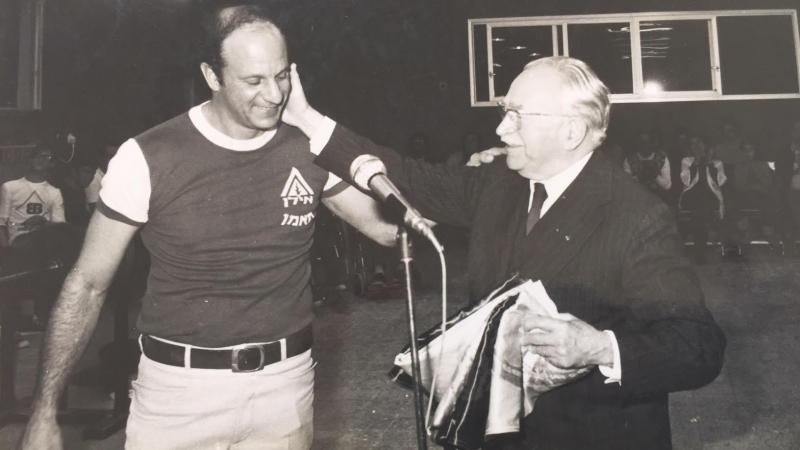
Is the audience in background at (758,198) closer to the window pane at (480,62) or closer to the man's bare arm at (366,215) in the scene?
the window pane at (480,62)

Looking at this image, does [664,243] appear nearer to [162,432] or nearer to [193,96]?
[162,432]

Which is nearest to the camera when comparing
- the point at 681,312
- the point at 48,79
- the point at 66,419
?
the point at 681,312

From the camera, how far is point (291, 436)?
6.61 ft

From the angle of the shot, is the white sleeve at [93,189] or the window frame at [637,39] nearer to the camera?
the white sleeve at [93,189]

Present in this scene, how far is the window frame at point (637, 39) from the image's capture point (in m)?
10.9

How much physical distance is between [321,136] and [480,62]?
9658mm

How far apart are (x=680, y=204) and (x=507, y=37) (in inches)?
167

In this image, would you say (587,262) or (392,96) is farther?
(392,96)

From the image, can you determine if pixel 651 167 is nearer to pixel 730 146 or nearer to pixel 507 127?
pixel 730 146

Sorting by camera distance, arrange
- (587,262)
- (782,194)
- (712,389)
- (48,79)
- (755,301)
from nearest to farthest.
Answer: (587,262), (712,389), (755,301), (48,79), (782,194)

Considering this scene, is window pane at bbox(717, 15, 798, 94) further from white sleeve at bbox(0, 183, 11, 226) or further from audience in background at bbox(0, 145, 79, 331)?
white sleeve at bbox(0, 183, 11, 226)

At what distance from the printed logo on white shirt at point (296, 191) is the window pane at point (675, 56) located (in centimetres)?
1041

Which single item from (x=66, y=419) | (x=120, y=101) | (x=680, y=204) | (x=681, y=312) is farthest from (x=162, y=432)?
(x=680, y=204)

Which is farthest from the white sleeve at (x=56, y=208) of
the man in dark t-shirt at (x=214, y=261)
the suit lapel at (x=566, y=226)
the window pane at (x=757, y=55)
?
the window pane at (x=757, y=55)
